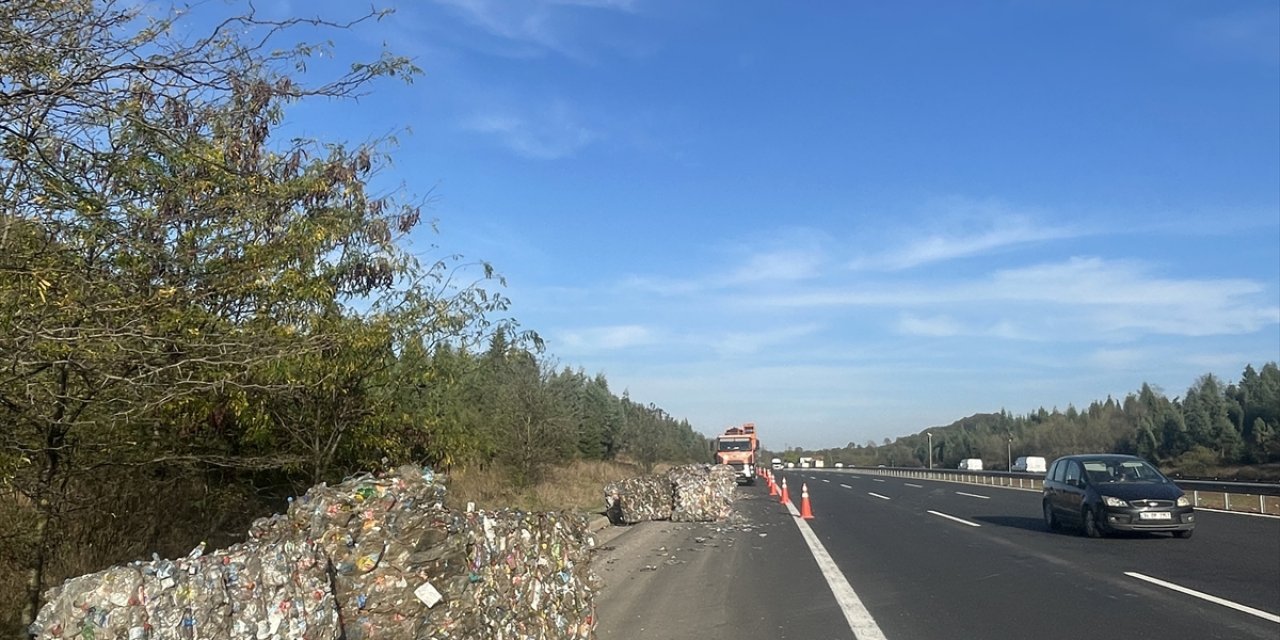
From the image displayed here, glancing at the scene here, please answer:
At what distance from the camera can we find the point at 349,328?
8898 mm

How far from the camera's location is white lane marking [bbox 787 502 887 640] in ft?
29.7

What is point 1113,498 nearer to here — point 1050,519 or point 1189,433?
point 1050,519

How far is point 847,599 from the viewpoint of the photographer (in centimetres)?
1115

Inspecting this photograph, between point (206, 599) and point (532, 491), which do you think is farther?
point (532, 491)

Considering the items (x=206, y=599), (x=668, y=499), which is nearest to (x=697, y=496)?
(x=668, y=499)

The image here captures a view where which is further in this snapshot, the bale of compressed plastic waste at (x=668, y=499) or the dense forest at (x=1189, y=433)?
the dense forest at (x=1189, y=433)

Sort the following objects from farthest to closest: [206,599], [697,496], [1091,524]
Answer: [697,496] → [1091,524] → [206,599]

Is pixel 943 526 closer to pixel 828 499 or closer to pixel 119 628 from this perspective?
pixel 828 499

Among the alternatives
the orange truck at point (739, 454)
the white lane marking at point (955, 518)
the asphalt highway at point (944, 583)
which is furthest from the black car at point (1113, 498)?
the orange truck at point (739, 454)

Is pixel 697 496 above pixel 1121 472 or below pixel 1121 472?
below

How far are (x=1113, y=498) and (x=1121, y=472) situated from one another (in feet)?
5.31

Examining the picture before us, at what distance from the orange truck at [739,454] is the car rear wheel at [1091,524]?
33072 millimetres

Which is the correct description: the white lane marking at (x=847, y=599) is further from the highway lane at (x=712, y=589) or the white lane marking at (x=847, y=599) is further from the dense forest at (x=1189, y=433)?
the dense forest at (x=1189, y=433)

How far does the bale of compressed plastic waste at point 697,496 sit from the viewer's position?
78.9 feet
